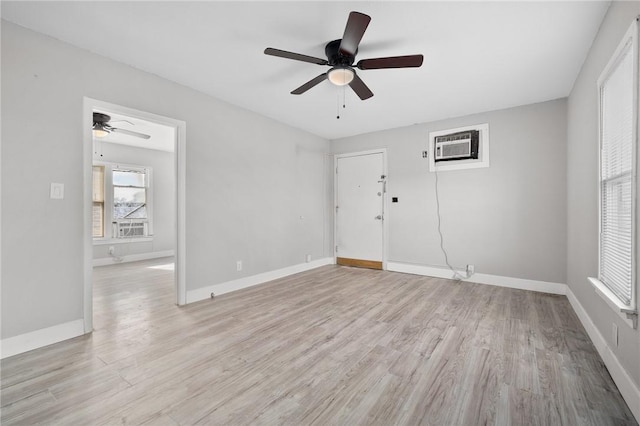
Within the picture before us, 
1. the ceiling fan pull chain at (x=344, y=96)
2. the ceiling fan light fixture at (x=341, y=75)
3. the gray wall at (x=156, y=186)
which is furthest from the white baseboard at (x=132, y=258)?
the ceiling fan light fixture at (x=341, y=75)

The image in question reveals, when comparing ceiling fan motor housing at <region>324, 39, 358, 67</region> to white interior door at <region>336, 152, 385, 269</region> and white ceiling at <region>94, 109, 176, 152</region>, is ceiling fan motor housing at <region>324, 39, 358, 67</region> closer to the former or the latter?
white interior door at <region>336, 152, 385, 269</region>

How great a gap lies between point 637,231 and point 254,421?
7.41 ft

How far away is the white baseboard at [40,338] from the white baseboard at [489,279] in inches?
167

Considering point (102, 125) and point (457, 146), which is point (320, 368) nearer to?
point (457, 146)

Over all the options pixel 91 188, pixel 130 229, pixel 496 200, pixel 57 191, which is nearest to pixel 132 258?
pixel 130 229

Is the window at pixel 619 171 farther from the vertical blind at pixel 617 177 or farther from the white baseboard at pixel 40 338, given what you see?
the white baseboard at pixel 40 338

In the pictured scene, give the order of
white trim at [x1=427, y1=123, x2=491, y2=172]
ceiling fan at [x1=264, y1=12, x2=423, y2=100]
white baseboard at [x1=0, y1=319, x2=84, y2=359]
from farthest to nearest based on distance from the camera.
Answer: white trim at [x1=427, y1=123, x2=491, y2=172] → white baseboard at [x1=0, y1=319, x2=84, y2=359] → ceiling fan at [x1=264, y1=12, x2=423, y2=100]

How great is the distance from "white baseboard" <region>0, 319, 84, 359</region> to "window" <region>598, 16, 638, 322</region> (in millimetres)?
3899

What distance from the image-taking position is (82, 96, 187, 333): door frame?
2.48m

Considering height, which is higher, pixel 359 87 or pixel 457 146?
pixel 359 87

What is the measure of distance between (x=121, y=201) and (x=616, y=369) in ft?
24.9

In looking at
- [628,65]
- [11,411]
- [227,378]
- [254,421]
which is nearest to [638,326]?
[628,65]

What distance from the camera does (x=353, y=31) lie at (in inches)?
76.1

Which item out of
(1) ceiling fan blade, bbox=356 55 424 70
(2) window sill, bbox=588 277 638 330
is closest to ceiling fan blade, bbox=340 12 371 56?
(1) ceiling fan blade, bbox=356 55 424 70
